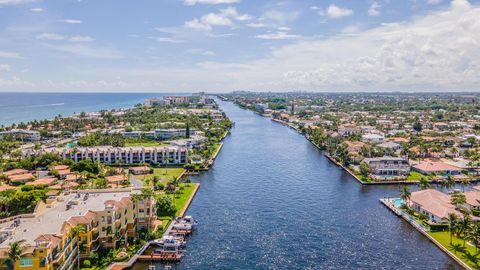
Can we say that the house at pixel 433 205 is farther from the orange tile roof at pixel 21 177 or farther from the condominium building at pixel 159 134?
the condominium building at pixel 159 134

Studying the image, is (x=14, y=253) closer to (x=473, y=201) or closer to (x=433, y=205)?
(x=433, y=205)

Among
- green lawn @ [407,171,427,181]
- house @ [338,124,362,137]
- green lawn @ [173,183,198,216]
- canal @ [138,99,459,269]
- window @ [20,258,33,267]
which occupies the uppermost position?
house @ [338,124,362,137]

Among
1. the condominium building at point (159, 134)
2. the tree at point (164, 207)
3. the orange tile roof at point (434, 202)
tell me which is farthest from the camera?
the condominium building at point (159, 134)

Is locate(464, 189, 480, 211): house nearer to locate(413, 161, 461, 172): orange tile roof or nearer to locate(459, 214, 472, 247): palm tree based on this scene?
locate(459, 214, 472, 247): palm tree

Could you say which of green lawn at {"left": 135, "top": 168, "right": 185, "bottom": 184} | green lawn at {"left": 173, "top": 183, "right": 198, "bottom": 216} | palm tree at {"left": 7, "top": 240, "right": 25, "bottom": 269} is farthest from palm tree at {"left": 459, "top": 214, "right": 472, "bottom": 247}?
green lawn at {"left": 135, "top": 168, "right": 185, "bottom": 184}

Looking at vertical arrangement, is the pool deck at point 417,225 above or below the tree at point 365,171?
below

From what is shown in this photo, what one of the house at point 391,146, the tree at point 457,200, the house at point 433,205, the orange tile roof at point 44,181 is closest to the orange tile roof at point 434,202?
the house at point 433,205

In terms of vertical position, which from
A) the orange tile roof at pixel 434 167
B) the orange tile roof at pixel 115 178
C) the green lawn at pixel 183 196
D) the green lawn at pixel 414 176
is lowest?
the green lawn at pixel 183 196

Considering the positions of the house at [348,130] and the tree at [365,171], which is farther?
the house at [348,130]
